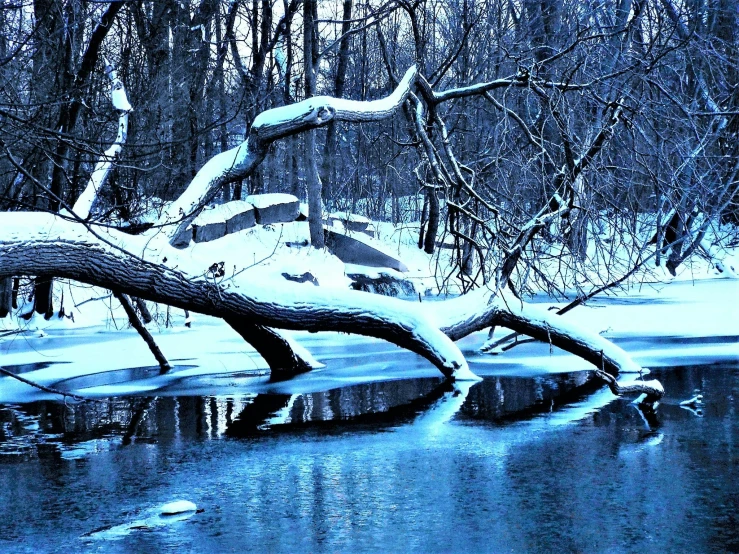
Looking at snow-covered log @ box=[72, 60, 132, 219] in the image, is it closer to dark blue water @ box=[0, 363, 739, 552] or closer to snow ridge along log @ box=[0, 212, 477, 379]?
snow ridge along log @ box=[0, 212, 477, 379]

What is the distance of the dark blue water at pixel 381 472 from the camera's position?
15.7ft

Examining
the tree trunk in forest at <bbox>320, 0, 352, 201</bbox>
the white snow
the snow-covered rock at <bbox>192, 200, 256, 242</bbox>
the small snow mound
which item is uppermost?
the tree trunk in forest at <bbox>320, 0, 352, 201</bbox>

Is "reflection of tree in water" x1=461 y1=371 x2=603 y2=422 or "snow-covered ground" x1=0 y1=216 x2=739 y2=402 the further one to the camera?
"snow-covered ground" x1=0 y1=216 x2=739 y2=402

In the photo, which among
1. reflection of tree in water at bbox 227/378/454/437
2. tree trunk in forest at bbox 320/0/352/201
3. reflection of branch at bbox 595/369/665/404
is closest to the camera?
reflection of branch at bbox 595/369/665/404

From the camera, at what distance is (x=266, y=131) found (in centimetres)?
945

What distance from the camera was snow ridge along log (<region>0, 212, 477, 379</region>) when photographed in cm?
752

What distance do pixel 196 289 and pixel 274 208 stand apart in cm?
1406

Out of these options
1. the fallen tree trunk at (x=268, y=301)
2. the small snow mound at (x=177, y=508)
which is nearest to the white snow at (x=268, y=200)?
the fallen tree trunk at (x=268, y=301)

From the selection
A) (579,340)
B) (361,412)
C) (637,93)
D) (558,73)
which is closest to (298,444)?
(361,412)

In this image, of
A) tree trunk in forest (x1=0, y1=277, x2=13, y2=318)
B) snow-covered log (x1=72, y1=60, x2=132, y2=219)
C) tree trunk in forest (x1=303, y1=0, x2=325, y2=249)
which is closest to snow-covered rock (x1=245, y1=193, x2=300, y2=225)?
tree trunk in forest (x1=303, y1=0, x2=325, y2=249)

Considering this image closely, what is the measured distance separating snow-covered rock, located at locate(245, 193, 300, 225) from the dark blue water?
13.2 metres

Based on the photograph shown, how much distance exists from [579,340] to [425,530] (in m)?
5.20

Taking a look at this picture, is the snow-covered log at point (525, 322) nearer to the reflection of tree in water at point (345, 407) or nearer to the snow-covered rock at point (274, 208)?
the reflection of tree in water at point (345, 407)

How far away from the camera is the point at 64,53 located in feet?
40.8
